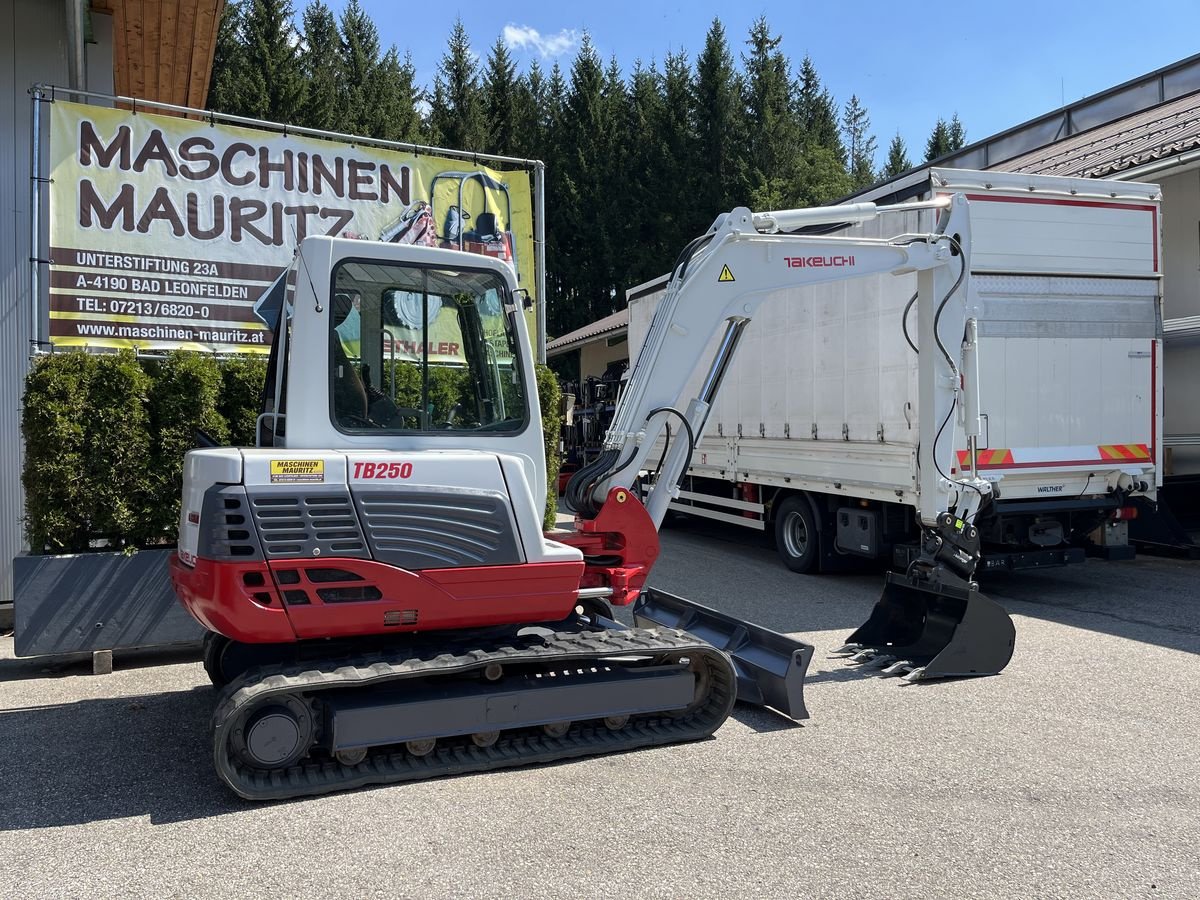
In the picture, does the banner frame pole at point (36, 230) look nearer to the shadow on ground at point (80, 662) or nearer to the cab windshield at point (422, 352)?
the shadow on ground at point (80, 662)

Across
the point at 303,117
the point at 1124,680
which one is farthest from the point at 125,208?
the point at 303,117

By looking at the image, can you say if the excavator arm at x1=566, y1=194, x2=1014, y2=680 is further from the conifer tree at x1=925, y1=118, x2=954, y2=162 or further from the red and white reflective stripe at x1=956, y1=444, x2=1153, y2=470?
the conifer tree at x1=925, y1=118, x2=954, y2=162

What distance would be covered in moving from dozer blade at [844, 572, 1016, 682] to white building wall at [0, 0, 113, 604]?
23.7 feet

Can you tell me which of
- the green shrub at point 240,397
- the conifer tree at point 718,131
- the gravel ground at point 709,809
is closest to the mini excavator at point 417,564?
the gravel ground at point 709,809

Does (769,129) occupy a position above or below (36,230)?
above

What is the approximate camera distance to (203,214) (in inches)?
324

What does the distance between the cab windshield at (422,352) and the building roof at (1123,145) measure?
9.73 metres

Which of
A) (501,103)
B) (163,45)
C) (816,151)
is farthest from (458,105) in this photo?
(163,45)

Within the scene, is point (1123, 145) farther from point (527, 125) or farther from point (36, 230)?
point (527, 125)

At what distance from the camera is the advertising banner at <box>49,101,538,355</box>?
7.78 m

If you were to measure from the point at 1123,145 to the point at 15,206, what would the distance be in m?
13.7

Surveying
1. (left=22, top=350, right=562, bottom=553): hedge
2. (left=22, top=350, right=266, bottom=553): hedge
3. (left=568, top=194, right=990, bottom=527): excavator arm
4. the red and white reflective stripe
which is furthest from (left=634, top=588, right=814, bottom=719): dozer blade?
(left=22, top=350, right=266, bottom=553): hedge

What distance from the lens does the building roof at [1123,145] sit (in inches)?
462

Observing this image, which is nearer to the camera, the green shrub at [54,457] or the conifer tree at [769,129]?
the green shrub at [54,457]
